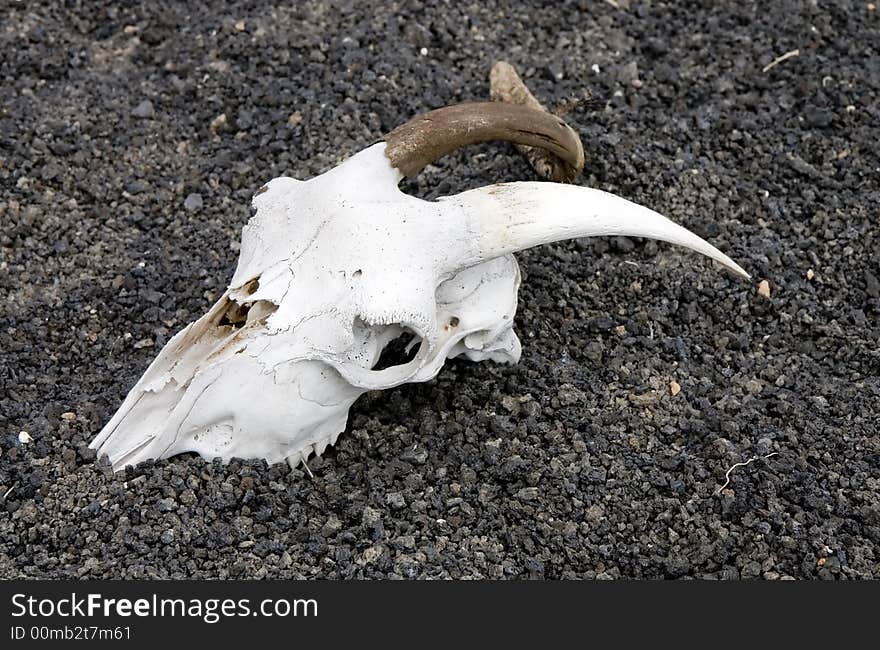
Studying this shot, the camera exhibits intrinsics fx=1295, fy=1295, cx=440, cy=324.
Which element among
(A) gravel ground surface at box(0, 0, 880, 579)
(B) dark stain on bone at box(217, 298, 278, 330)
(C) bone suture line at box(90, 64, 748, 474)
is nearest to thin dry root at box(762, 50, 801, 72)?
(A) gravel ground surface at box(0, 0, 880, 579)

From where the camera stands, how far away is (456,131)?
281 centimetres

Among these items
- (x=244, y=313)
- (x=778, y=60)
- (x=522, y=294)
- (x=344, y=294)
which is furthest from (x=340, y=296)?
(x=778, y=60)

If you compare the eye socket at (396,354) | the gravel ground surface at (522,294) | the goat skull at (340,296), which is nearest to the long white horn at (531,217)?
the goat skull at (340,296)

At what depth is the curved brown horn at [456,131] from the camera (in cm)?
277

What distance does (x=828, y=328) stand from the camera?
3.29 meters

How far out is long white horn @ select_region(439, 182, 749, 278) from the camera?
8.73 feet

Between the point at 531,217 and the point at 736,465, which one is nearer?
the point at 531,217

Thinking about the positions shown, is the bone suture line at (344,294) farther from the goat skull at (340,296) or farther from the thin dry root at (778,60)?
the thin dry root at (778,60)

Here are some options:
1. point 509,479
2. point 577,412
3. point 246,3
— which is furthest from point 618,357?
point 246,3

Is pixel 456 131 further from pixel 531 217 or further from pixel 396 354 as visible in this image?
pixel 396 354

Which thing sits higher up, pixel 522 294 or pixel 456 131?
pixel 456 131

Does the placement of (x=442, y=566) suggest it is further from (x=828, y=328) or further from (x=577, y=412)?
(x=828, y=328)

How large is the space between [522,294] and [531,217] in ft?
2.09

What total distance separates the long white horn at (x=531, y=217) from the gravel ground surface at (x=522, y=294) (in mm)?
483
